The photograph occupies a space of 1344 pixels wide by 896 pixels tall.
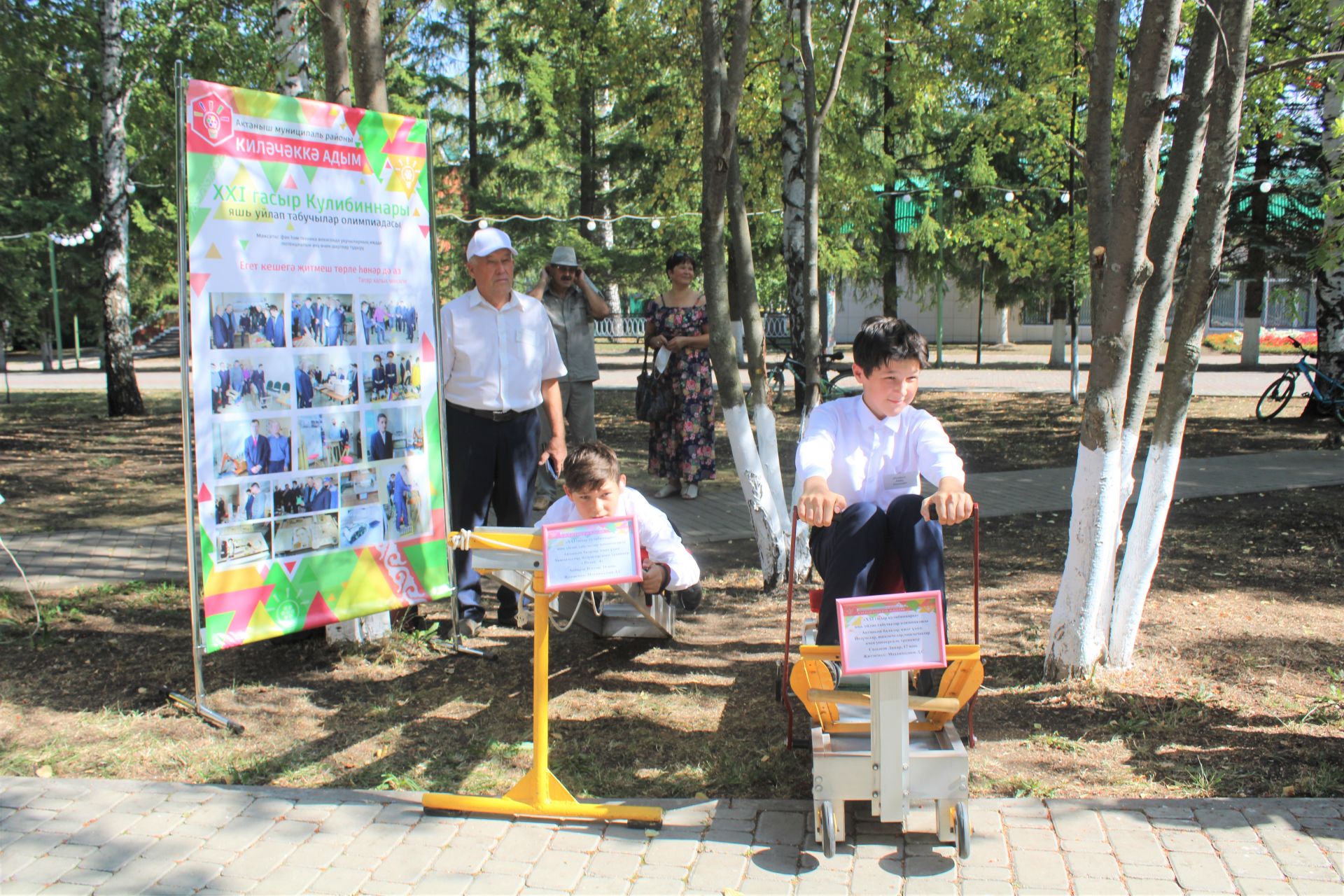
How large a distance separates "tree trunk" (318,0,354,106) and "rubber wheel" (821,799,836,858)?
386cm

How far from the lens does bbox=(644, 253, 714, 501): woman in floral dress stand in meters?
7.73

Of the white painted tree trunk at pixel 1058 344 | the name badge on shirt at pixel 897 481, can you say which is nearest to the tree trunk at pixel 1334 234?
the name badge on shirt at pixel 897 481

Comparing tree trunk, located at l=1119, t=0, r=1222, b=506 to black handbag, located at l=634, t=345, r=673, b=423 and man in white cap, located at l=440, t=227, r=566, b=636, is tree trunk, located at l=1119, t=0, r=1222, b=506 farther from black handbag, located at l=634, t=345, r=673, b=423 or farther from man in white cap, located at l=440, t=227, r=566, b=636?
black handbag, located at l=634, t=345, r=673, b=423

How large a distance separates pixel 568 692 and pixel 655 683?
37cm

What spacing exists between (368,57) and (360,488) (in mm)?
2102

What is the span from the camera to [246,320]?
4004 mm

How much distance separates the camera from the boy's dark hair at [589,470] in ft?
13.5

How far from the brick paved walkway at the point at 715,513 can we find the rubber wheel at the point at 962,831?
397 centimetres

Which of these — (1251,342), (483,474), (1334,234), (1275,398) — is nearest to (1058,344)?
(1251,342)

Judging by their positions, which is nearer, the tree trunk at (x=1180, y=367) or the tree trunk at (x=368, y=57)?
the tree trunk at (x=1180, y=367)

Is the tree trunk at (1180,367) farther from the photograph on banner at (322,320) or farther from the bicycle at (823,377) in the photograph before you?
the bicycle at (823,377)

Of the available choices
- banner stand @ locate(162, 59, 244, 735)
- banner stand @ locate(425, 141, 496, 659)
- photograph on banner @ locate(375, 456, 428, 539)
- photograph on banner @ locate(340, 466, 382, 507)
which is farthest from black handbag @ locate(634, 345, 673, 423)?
banner stand @ locate(162, 59, 244, 735)

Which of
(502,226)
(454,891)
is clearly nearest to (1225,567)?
(454,891)

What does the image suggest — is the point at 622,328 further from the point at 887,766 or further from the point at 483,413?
the point at 887,766
